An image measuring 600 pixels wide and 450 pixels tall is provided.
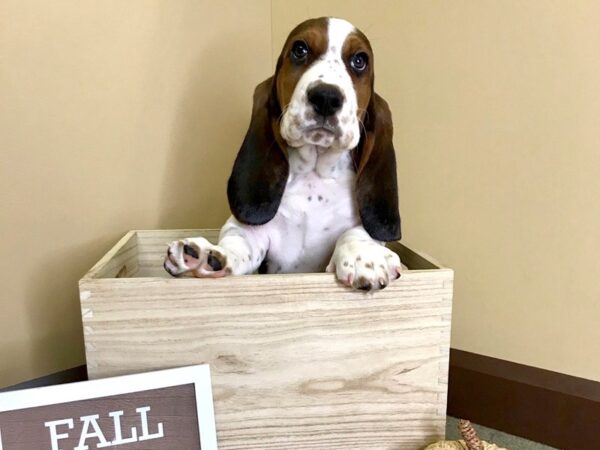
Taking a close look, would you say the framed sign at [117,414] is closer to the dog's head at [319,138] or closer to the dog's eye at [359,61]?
the dog's head at [319,138]

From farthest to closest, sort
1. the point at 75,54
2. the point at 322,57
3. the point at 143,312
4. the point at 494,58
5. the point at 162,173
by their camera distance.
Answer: the point at 162,173
the point at 494,58
the point at 75,54
the point at 322,57
the point at 143,312

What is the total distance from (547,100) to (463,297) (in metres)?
0.58

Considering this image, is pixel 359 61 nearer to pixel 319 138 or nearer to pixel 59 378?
pixel 319 138

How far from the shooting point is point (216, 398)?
1.11m

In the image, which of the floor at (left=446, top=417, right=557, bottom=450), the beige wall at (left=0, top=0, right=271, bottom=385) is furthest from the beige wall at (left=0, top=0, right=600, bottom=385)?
the floor at (left=446, top=417, right=557, bottom=450)

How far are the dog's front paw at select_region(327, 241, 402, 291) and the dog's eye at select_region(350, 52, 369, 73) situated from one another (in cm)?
38

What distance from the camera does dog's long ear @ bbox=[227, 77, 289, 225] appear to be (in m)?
1.24

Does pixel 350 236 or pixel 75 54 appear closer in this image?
pixel 350 236

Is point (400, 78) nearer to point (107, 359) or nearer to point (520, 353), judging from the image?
point (520, 353)

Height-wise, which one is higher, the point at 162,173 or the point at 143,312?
the point at 162,173

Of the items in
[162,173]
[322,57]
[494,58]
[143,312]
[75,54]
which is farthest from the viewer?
[162,173]

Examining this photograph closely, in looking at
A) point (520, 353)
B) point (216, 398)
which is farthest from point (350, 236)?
point (520, 353)

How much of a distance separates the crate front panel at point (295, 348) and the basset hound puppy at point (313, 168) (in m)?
0.09

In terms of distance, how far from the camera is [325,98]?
1.10 m
